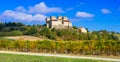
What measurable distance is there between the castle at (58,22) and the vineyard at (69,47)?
2054 inches

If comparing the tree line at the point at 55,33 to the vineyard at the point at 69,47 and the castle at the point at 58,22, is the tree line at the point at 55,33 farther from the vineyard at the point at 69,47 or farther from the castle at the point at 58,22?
the vineyard at the point at 69,47

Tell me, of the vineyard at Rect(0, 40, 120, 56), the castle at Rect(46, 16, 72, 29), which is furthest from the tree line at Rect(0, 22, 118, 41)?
the vineyard at Rect(0, 40, 120, 56)

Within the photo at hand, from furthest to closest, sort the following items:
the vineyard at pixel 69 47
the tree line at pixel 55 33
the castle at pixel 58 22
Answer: the castle at pixel 58 22
the tree line at pixel 55 33
the vineyard at pixel 69 47

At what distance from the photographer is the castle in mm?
94812

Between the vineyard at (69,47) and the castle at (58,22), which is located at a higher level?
the castle at (58,22)

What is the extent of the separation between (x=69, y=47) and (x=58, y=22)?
207 ft

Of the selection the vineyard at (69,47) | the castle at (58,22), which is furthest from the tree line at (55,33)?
the vineyard at (69,47)

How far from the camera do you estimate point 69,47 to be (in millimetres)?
38562

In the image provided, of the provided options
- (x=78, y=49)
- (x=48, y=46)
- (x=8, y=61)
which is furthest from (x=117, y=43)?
(x=8, y=61)

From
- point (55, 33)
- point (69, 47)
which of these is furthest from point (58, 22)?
point (69, 47)

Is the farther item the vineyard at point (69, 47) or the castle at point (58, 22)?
the castle at point (58, 22)

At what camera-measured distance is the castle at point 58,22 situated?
94.8 m

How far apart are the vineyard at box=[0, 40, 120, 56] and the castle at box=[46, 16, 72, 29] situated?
171ft

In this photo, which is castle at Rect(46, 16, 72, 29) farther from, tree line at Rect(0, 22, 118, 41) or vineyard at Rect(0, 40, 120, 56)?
vineyard at Rect(0, 40, 120, 56)
